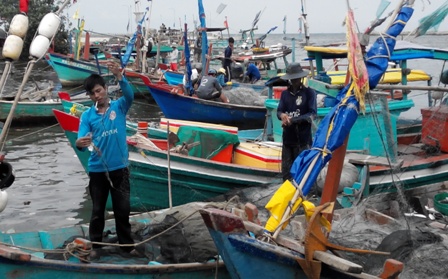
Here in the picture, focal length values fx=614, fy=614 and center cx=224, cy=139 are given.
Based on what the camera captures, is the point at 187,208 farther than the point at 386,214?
No

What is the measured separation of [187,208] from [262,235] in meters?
1.61

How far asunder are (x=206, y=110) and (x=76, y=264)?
10.9 meters

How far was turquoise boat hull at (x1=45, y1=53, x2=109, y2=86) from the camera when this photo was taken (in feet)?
85.0

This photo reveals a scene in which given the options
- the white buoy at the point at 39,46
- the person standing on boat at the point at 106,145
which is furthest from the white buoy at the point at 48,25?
the person standing on boat at the point at 106,145

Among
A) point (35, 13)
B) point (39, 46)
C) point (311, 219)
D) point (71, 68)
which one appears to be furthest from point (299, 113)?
point (35, 13)

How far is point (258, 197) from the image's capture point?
26.5 ft

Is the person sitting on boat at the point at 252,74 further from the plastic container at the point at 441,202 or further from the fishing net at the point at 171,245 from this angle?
the fishing net at the point at 171,245

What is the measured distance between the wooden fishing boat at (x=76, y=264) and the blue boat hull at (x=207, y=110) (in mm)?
9652

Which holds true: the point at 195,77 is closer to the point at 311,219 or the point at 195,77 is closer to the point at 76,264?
the point at 76,264

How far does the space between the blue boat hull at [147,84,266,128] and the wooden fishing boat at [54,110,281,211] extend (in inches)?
261

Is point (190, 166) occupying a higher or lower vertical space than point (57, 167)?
higher

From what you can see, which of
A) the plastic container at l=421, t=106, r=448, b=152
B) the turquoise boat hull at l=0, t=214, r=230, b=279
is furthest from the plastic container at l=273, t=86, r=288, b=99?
the turquoise boat hull at l=0, t=214, r=230, b=279

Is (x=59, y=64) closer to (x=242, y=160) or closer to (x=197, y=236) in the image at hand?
(x=242, y=160)

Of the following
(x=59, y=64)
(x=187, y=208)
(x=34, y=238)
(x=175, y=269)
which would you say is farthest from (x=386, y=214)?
(x=59, y=64)
